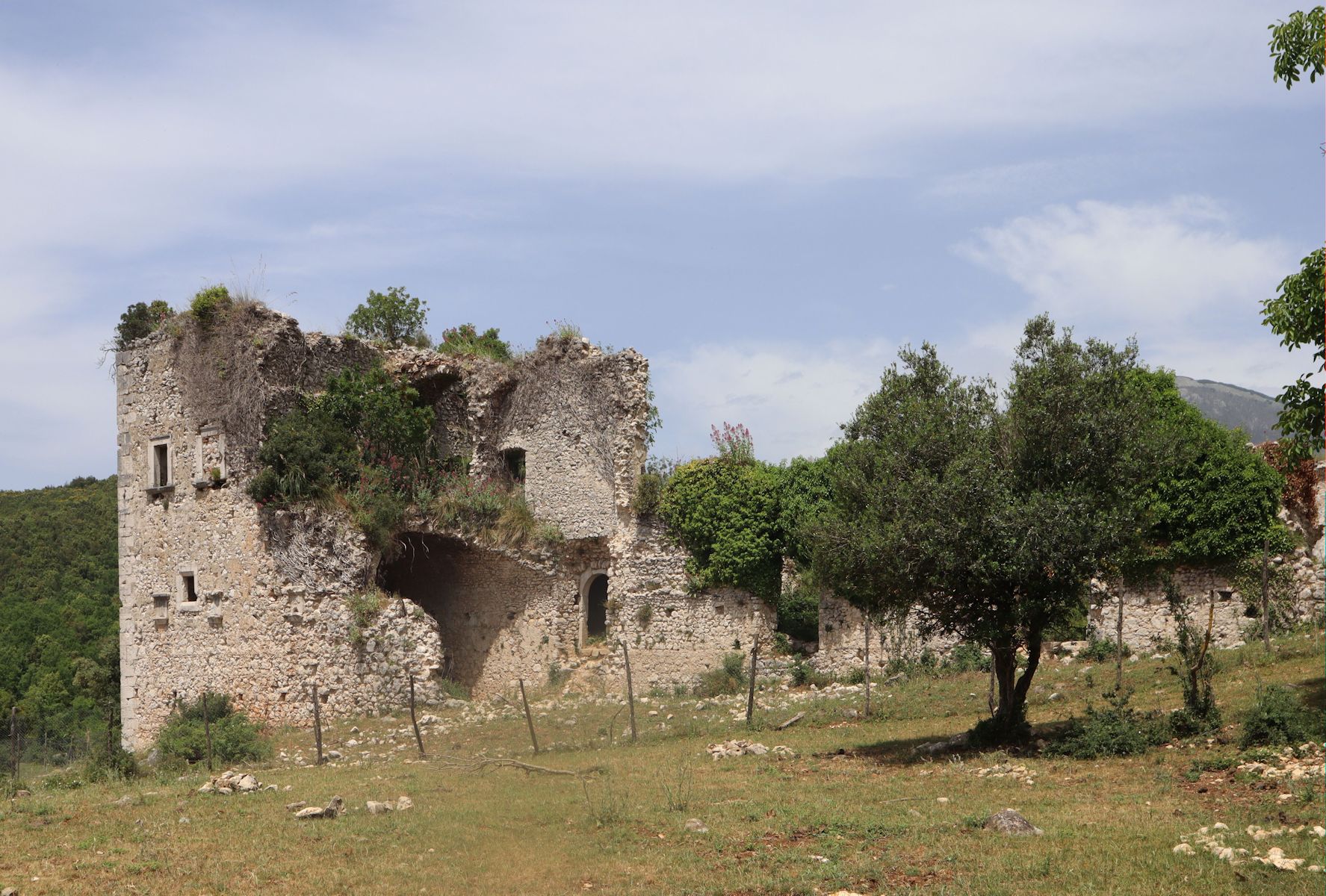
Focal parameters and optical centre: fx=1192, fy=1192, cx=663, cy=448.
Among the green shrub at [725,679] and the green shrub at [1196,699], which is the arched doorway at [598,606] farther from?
the green shrub at [1196,699]

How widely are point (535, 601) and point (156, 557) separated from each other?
27.4 ft

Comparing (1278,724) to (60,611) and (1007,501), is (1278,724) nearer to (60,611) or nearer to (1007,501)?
(1007,501)

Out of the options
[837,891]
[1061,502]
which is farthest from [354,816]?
[1061,502]

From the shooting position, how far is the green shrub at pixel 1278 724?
12.7 m

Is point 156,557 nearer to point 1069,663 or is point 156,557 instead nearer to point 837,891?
point 1069,663

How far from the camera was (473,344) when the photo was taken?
30.1 metres

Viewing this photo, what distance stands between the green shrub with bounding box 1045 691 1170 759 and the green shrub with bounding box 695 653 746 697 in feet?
32.1

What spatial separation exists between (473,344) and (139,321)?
7.73 m

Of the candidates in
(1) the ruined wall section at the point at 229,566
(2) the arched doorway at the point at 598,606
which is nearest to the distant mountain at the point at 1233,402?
(2) the arched doorway at the point at 598,606

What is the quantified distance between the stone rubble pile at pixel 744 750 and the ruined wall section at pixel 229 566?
9804mm

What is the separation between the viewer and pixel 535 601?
27.7 metres

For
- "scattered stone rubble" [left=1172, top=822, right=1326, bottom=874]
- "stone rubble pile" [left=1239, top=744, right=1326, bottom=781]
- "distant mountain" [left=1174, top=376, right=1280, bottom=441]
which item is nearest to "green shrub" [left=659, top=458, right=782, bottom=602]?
"stone rubble pile" [left=1239, top=744, right=1326, bottom=781]

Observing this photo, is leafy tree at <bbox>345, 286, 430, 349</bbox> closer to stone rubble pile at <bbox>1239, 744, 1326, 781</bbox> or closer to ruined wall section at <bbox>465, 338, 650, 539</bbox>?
ruined wall section at <bbox>465, 338, 650, 539</bbox>

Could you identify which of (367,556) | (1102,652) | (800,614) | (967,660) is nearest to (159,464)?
(367,556)
